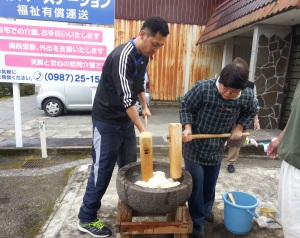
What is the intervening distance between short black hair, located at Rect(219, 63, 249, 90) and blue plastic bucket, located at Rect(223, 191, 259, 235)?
1.25 meters

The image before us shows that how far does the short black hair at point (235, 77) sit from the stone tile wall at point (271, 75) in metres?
4.81

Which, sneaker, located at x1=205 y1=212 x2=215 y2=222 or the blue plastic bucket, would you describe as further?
sneaker, located at x1=205 y1=212 x2=215 y2=222

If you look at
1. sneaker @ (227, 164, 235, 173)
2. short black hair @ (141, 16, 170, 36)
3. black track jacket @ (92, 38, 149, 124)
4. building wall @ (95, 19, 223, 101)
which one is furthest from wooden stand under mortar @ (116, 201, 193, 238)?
building wall @ (95, 19, 223, 101)

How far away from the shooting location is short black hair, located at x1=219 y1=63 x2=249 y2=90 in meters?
2.22

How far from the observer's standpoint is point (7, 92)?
17.0 m

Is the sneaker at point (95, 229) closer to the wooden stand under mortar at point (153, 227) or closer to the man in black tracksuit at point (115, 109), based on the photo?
the man in black tracksuit at point (115, 109)

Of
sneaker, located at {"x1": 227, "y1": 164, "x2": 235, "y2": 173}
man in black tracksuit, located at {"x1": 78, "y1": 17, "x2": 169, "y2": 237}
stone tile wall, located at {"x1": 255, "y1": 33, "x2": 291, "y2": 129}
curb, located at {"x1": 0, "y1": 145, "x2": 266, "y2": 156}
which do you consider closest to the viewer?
man in black tracksuit, located at {"x1": 78, "y1": 17, "x2": 169, "y2": 237}

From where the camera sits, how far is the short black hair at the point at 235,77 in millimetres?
2225

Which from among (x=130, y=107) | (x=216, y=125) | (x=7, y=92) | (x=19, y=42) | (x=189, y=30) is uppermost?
(x=189, y=30)

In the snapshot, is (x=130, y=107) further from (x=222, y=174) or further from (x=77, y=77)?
(x=77, y=77)

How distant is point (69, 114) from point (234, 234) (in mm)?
7450

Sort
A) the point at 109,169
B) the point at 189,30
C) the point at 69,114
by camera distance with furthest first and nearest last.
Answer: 1. the point at 189,30
2. the point at 69,114
3. the point at 109,169

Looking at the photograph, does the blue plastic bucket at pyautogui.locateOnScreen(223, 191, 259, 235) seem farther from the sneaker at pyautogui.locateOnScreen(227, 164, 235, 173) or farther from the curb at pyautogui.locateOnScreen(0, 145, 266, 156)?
the curb at pyautogui.locateOnScreen(0, 145, 266, 156)

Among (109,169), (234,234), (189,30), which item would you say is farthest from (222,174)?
(189,30)
